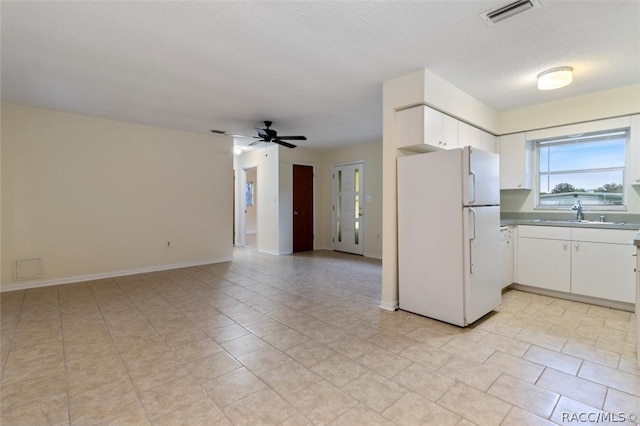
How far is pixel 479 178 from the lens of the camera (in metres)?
2.80

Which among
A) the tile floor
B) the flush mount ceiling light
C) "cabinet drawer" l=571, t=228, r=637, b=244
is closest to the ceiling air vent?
the flush mount ceiling light

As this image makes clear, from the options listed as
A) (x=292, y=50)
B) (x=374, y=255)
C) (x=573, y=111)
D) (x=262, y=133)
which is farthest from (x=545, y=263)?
(x=262, y=133)

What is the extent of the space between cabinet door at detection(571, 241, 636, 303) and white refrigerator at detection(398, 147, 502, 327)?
104cm

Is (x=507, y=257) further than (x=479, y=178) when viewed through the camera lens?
Yes

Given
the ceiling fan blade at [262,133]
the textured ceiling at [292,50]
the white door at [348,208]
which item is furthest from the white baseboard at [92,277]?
the white door at [348,208]

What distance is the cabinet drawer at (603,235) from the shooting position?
3.12m

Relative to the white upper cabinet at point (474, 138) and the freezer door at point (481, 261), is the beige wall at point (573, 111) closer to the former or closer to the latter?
the white upper cabinet at point (474, 138)

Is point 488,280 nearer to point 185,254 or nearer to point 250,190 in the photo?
point 185,254

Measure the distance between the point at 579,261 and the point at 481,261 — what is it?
1480 millimetres

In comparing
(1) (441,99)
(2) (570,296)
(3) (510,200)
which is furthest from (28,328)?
(3) (510,200)

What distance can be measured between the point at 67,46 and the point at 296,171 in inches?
186

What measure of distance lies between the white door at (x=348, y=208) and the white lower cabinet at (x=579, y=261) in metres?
3.31

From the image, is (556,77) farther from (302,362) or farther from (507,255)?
(302,362)

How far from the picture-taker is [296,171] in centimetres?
695
